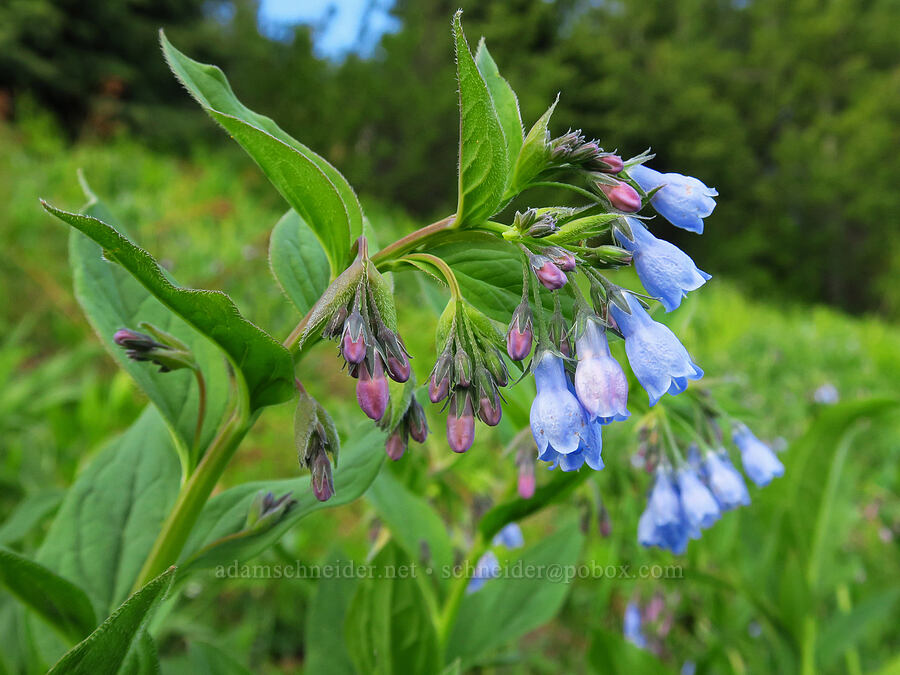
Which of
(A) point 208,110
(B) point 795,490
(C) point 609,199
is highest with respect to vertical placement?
(A) point 208,110

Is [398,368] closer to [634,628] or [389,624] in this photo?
[389,624]

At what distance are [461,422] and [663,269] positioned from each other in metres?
0.30

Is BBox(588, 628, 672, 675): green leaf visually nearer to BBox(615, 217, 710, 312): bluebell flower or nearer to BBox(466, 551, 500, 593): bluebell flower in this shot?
BBox(466, 551, 500, 593): bluebell flower

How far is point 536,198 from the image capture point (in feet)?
34.3

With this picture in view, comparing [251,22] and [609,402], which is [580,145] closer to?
[609,402]

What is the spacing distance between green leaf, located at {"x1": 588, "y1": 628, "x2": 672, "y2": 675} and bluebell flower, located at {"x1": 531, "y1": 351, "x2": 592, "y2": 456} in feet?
2.99

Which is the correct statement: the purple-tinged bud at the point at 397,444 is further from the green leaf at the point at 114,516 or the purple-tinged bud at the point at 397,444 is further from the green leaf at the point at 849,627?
the green leaf at the point at 849,627

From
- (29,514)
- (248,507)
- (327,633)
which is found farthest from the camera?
(29,514)

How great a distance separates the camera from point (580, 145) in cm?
82

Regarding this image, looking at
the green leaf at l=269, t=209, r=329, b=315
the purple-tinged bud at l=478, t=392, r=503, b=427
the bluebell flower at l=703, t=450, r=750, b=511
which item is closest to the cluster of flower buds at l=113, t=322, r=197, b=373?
the green leaf at l=269, t=209, r=329, b=315

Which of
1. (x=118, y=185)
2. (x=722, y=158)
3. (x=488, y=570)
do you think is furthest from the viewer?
(x=722, y=158)

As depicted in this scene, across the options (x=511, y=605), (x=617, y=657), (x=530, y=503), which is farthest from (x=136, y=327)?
(x=617, y=657)

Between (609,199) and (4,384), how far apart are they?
10.0ft

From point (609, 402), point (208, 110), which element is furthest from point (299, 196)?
point (609, 402)
